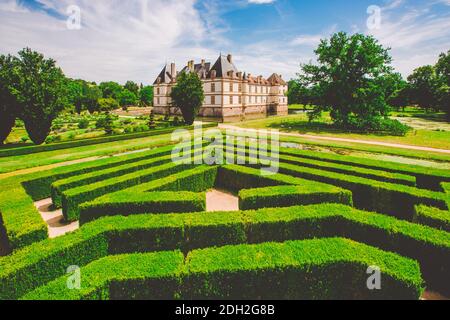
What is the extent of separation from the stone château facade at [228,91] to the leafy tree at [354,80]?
1875cm

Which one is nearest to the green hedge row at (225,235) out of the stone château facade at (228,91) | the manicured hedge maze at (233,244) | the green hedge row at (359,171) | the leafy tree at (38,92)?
the manicured hedge maze at (233,244)

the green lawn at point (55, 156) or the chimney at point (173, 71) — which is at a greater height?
the chimney at point (173, 71)

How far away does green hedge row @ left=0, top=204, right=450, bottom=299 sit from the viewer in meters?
7.64

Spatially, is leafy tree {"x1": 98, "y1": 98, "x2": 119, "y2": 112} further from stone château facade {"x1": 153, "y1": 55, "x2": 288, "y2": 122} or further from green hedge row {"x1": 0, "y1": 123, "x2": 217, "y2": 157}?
green hedge row {"x1": 0, "y1": 123, "x2": 217, "y2": 157}

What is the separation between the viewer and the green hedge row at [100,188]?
12180mm

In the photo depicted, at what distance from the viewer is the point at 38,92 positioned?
26.7 metres

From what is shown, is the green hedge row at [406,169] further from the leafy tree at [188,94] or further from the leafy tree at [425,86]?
the leafy tree at [425,86]

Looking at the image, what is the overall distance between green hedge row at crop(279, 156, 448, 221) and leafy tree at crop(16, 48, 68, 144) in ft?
94.3

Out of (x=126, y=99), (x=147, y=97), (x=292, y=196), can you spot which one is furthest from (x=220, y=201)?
(x=147, y=97)

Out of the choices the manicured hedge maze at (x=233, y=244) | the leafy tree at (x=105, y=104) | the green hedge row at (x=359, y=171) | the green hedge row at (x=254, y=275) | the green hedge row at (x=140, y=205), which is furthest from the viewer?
the leafy tree at (x=105, y=104)

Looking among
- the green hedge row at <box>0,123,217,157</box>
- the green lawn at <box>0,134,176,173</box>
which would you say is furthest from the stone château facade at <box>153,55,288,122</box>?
the green lawn at <box>0,134,176,173</box>
